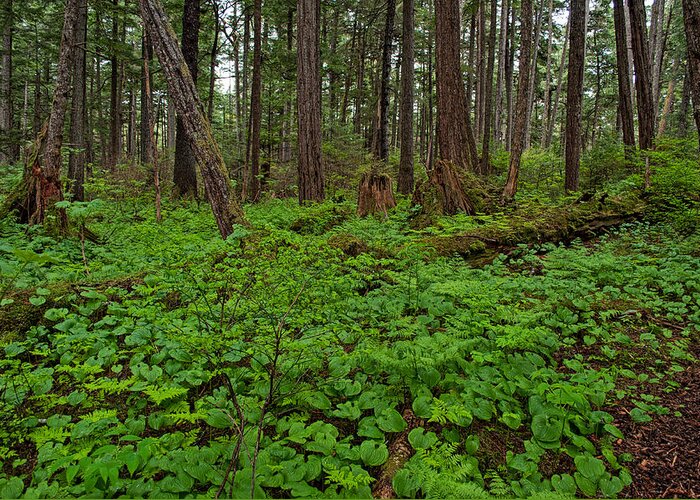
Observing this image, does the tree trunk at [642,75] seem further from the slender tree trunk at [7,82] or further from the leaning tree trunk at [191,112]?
the slender tree trunk at [7,82]

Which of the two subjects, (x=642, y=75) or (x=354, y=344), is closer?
(x=354, y=344)

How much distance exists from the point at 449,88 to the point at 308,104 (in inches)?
127

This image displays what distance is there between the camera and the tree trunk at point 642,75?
9961mm

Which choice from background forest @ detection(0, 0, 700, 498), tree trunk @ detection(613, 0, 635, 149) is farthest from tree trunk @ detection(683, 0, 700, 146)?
tree trunk @ detection(613, 0, 635, 149)

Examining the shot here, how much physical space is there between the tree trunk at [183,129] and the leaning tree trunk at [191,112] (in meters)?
5.06

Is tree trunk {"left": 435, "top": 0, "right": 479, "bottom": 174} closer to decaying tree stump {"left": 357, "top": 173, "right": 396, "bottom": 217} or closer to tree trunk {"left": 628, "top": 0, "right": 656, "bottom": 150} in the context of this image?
decaying tree stump {"left": 357, "top": 173, "right": 396, "bottom": 217}

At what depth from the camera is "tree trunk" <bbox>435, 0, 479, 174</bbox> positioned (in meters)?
8.77

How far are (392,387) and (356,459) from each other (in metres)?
0.67

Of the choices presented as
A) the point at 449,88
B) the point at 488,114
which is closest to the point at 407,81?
the point at 449,88

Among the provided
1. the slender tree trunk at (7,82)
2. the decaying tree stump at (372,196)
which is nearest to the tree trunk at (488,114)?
the decaying tree stump at (372,196)

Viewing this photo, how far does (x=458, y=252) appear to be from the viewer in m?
5.88

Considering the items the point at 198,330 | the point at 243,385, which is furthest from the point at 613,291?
the point at 198,330

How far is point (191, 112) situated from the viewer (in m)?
6.10

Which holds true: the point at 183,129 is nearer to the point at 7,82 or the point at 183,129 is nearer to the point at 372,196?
the point at 372,196
